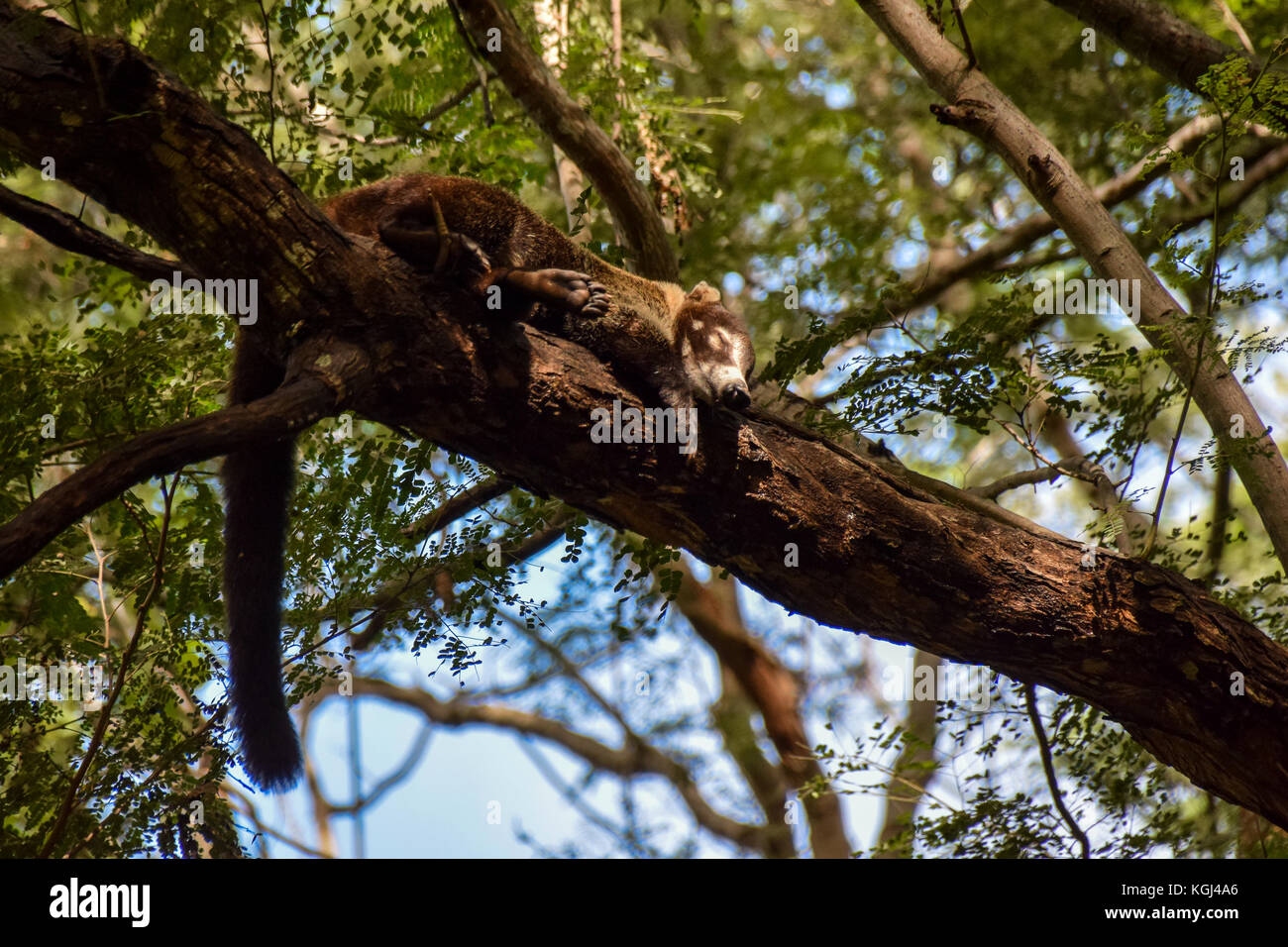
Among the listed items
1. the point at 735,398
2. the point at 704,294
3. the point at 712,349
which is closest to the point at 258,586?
the point at 735,398

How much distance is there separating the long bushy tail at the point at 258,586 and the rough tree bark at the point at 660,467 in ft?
2.60

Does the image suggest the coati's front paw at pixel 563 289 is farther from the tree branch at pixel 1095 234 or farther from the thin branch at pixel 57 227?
the tree branch at pixel 1095 234

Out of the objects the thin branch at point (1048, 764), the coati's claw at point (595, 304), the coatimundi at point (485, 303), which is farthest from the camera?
the thin branch at point (1048, 764)

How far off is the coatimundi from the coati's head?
0.04ft

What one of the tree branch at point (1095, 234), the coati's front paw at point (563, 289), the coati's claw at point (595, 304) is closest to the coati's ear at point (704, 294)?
the tree branch at point (1095, 234)

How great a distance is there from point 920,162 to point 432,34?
28.6 feet

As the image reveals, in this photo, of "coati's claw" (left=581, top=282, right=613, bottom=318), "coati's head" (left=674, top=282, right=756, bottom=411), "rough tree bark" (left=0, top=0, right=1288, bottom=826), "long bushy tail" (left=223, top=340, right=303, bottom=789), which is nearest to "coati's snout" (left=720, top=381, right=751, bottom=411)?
"coati's head" (left=674, top=282, right=756, bottom=411)

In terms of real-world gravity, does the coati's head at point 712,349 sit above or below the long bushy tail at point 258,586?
above

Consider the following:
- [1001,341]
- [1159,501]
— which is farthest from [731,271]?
[1159,501]

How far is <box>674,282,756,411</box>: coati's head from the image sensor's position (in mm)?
4730

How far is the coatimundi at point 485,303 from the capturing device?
4.10 meters

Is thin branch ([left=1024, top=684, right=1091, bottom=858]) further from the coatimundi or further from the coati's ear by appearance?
the coati's ear
